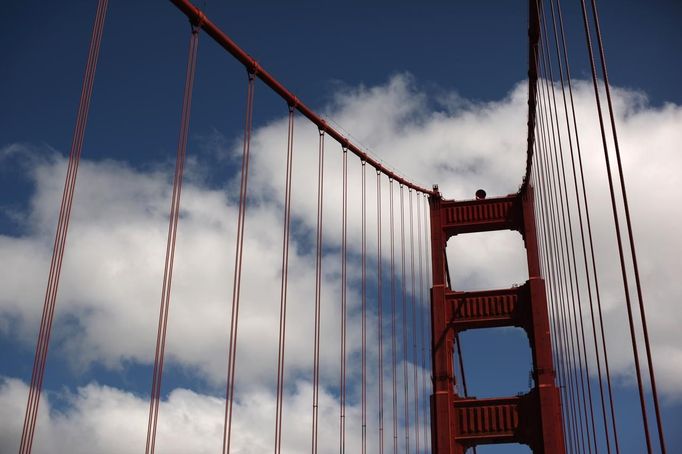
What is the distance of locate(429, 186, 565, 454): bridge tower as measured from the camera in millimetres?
20031

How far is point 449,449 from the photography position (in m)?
20.0

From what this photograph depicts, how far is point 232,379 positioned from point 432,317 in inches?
398

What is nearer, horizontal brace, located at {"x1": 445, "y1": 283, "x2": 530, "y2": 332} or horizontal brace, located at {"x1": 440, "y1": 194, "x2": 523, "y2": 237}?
horizontal brace, located at {"x1": 445, "y1": 283, "x2": 530, "y2": 332}

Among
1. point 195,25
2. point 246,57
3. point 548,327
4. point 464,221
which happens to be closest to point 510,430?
point 548,327

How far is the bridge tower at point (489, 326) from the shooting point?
20031mm

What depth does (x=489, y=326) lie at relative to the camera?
2216cm

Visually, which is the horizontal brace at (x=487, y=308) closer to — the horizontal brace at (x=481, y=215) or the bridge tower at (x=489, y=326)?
the bridge tower at (x=489, y=326)

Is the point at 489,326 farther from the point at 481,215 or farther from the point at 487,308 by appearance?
the point at 481,215

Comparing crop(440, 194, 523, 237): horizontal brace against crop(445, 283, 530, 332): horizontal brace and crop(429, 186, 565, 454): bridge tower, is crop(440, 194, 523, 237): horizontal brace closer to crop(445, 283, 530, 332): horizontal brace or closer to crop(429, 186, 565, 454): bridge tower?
crop(429, 186, 565, 454): bridge tower

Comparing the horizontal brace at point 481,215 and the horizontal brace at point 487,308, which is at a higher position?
the horizontal brace at point 481,215

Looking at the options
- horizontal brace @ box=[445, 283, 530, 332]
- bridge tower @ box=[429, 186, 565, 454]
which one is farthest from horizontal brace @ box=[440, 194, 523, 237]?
horizontal brace @ box=[445, 283, 530, 332]

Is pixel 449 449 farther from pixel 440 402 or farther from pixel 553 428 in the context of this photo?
pixel 553 428

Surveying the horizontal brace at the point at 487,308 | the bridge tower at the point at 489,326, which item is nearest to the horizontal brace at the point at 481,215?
the bridge tower at the point at 489,326

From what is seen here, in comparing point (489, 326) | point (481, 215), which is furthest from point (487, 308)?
point (481, 215)
